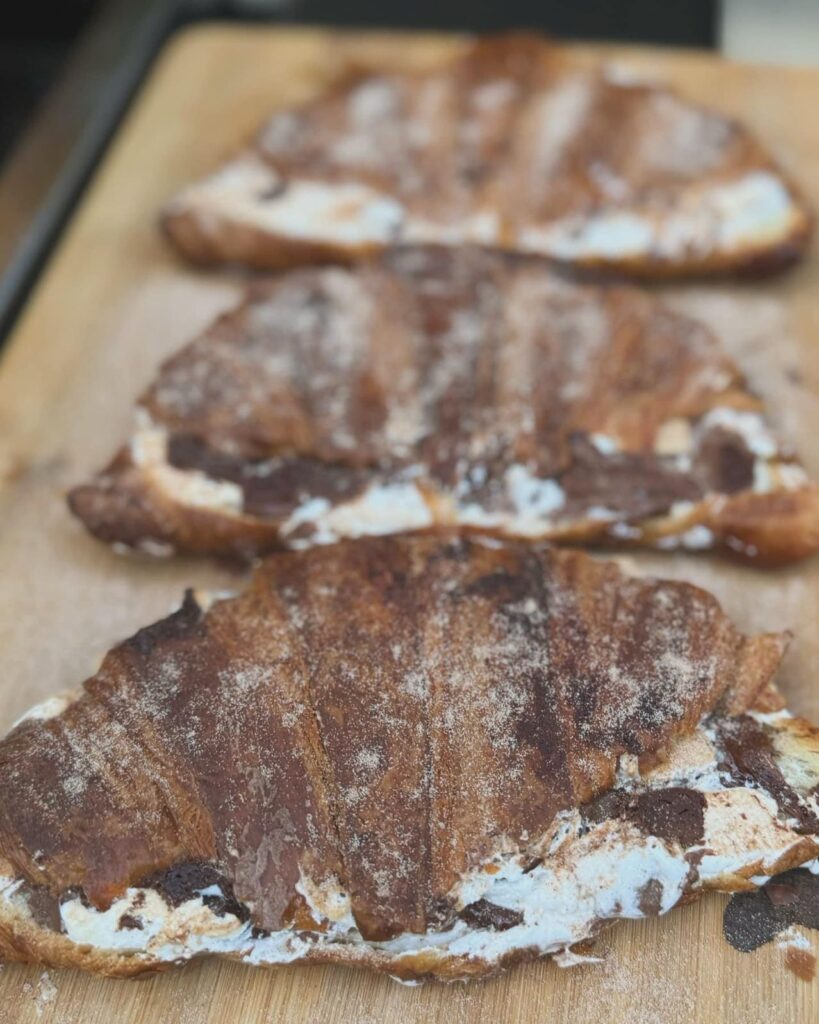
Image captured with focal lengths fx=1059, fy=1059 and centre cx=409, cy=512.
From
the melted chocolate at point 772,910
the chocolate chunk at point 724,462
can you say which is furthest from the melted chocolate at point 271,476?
the melted chocolate at point 772,910

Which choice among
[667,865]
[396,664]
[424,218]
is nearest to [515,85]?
[424,218]

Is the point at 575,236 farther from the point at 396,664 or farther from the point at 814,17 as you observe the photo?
the point at 814,17

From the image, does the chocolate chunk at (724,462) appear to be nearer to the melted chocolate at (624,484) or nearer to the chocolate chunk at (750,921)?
the melted chocolate at (624,484)

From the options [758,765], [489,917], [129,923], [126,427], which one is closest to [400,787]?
[489,917]

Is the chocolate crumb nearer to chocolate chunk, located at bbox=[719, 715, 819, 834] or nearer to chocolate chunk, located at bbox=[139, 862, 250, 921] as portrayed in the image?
chocolate chunk, located at bbox=[139, 862, 250, 921]

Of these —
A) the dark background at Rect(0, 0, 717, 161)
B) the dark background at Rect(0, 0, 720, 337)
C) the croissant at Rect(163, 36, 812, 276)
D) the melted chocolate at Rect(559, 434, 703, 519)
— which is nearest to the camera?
the melted chocolate at Rect(559, 434, 703, 519)

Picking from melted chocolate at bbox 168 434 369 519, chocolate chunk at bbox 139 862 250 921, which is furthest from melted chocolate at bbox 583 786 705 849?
melted chocolate at bbox 168 434 369 519
